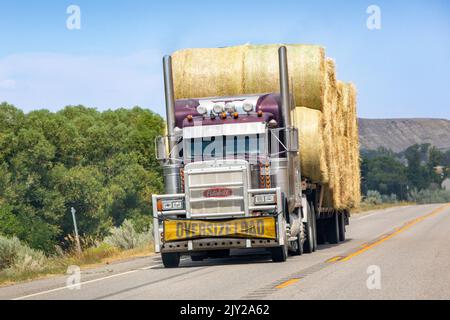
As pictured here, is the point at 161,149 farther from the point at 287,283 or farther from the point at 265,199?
the point at 287,283

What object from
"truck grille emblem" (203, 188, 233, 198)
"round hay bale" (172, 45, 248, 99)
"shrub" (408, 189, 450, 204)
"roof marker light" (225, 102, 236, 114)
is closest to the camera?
"truck grille emblem" (203, 188, 233, 198)

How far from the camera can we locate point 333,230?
26625 mm

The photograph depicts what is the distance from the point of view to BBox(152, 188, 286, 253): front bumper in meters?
18.1

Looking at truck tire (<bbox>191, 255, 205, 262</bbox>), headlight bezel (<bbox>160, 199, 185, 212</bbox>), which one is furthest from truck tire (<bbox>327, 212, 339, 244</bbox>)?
headlight bezel (<bbox>160, 199, 185, 212</bbox>)

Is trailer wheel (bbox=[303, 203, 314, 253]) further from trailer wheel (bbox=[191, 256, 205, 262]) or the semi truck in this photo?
trailer wheel (bbox=[191, 256, 205, 262])

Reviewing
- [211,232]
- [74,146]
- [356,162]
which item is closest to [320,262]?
[211,232]

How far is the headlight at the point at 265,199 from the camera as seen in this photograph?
1817cm

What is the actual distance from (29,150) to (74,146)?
626cm

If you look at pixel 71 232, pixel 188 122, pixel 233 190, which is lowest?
pixel 71 232

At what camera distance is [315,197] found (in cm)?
2306

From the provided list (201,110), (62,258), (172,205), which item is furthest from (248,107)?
(62,258)

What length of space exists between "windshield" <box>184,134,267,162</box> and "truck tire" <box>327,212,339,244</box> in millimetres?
7989

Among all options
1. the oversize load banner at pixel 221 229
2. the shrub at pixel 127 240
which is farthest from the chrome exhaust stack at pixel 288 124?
the shrub at pixel 127 240
